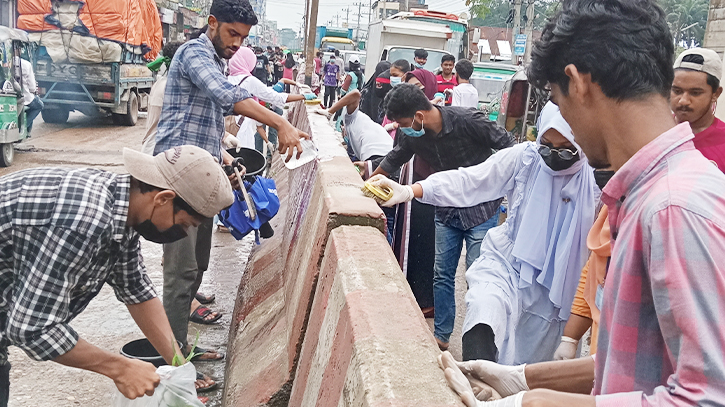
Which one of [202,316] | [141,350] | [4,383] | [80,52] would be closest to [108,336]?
[202,316]

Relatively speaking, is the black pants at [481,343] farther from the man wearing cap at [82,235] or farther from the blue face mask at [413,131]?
the blue face mask at [413,131]

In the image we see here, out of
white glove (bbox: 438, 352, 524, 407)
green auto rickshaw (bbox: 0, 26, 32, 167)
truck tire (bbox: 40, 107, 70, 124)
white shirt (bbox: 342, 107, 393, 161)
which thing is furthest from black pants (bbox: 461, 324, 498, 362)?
truck tire (bbox: 40, 107, 70, 124)

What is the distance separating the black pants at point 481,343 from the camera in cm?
308

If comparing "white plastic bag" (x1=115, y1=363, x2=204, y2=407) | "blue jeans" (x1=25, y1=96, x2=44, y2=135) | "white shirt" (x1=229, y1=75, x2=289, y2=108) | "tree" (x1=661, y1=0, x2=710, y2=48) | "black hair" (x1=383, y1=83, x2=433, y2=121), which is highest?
"tree" (x1=661, y1=0, x2=710, y2=48)

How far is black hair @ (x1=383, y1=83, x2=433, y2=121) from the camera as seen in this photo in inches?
185

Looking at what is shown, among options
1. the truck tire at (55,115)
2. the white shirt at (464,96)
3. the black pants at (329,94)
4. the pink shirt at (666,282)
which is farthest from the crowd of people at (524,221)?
the black pants at (329,94)

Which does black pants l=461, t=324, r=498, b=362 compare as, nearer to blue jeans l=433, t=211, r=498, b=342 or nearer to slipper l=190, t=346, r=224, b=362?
blue jeans l=433, t=211, r=498, b=342

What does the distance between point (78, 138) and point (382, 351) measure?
514 inches

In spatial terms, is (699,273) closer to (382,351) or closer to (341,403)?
(382,351)

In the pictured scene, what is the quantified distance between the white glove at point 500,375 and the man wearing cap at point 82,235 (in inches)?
41.5

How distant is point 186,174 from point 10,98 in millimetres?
8868

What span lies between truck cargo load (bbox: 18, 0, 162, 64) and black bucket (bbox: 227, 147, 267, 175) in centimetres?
1088

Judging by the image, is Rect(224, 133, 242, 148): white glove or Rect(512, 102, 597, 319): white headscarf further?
Rect(224, 133, 242, 148): white glove

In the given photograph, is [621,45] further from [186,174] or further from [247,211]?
[247,211]
